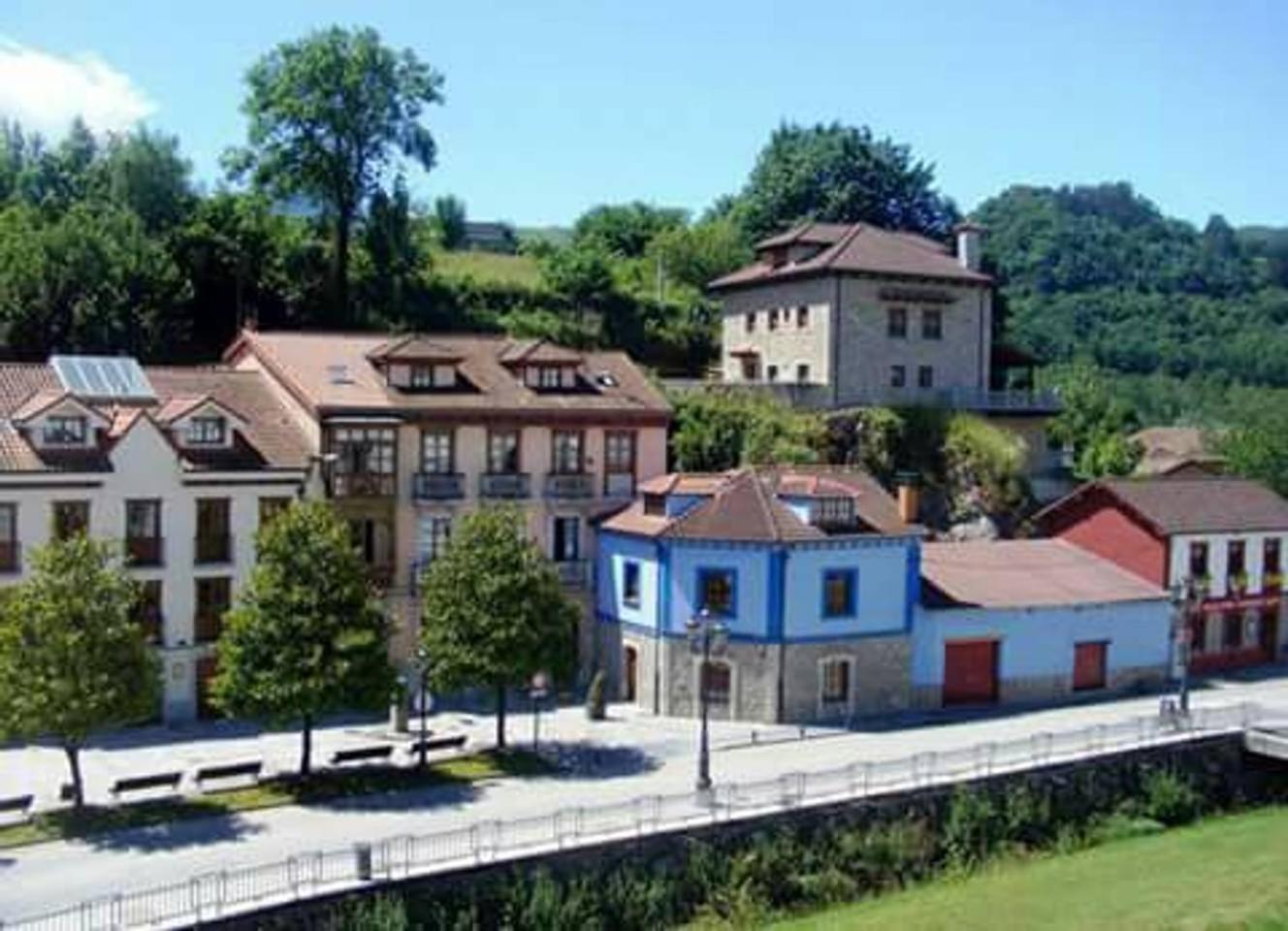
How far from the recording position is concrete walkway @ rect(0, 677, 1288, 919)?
1133 inches

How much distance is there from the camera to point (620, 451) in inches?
1925

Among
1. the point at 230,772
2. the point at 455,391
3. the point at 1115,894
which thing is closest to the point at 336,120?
the point at 455,391

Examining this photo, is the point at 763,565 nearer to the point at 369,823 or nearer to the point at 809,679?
the point at 809,679

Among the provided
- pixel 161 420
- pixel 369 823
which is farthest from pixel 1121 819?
pixel 161 420

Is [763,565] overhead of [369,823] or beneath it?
overhead

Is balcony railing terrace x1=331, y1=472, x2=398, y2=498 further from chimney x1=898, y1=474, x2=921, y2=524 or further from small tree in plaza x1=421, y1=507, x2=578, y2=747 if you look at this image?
chimney x1=898, y1=474, x2=921, y2=524

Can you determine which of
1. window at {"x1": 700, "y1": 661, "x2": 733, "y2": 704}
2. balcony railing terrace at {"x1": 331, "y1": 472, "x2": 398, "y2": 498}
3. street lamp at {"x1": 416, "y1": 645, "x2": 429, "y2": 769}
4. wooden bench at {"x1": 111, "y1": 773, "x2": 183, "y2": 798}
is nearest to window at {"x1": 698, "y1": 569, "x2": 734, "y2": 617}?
window at {"x1": 700, "y1": 661, "x2": 733, "y2": 704}

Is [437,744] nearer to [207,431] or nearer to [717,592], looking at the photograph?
[717,592]

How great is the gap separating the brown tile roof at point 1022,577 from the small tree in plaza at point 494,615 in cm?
1352

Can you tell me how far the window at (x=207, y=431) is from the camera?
42.2 meters

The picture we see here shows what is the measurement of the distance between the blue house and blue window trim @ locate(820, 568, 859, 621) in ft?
0.09

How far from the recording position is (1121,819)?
37250mm

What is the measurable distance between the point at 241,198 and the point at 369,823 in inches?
1521

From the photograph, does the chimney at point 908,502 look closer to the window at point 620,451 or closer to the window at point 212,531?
the window at point 620,451
